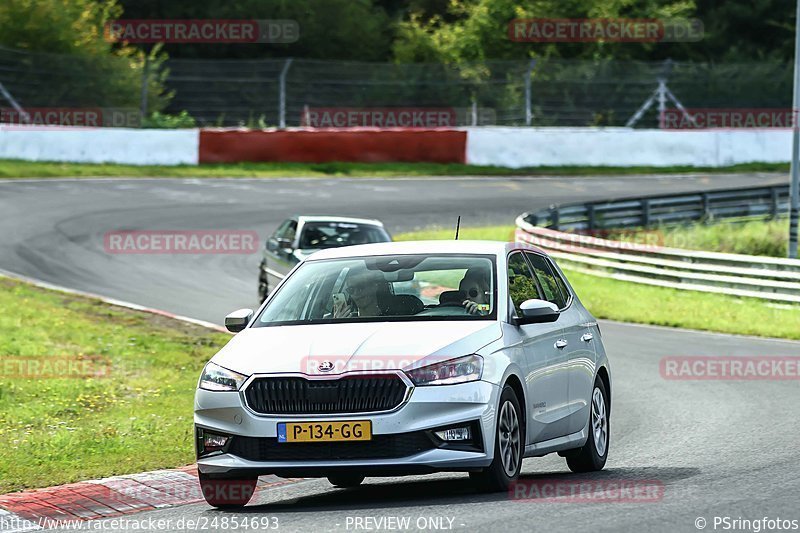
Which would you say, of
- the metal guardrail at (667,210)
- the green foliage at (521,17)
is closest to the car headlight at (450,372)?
the metal guardrail at (667,210)

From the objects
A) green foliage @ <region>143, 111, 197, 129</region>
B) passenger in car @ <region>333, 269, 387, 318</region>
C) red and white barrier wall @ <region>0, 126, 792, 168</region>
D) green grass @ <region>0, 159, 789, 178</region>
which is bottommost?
green grass @ <region>0, 159, 789, 178</region>

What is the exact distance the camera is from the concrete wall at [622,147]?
141 feet

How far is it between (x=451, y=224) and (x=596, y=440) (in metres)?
23.6

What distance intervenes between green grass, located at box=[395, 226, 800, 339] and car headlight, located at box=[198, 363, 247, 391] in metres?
14.8

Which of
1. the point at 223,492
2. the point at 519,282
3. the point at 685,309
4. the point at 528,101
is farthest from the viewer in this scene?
the point at 528,101

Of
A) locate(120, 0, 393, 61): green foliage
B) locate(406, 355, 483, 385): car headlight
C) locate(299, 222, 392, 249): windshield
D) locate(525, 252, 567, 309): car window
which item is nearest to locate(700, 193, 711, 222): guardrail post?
locate(299, 222, 392, 249): windshield

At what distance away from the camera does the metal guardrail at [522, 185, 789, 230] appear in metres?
33.9

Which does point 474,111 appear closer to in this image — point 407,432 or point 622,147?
point 622,147

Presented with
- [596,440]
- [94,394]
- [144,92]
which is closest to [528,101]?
[144,92]

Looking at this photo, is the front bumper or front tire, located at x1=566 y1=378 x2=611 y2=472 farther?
front tire, located at x1=566 y1=378 x2=611 y2=472

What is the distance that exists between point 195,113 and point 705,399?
103 ft

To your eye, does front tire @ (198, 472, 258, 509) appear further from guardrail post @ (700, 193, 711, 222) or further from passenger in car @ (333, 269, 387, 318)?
guardrail post @ (700, 193, 711, 222)

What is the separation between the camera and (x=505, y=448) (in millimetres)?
8555

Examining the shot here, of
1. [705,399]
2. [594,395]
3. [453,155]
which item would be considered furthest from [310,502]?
[453,155]
